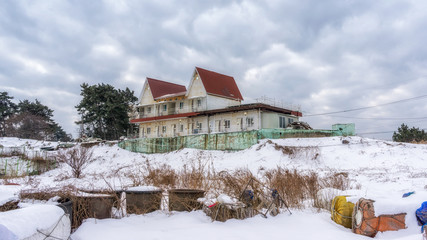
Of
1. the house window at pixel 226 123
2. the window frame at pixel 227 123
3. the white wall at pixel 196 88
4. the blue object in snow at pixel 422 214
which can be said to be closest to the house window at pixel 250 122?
the window frame at pixel 227 123

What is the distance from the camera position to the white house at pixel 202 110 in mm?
35406

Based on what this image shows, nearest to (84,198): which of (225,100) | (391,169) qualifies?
(391,169)

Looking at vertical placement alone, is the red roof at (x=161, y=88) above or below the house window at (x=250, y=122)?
above

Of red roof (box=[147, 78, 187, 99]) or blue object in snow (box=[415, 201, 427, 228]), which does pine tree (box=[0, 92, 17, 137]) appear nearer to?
red roof (box=[147, 78, 187, 99])

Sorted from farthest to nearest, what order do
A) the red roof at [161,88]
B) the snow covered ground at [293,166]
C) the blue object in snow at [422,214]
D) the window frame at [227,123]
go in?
the red roof at [161,88]
the window frame at [227,123]
the snow covered ground at [293,166]
the blue object in snow at [422,214]

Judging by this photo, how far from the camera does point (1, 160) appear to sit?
31141mm

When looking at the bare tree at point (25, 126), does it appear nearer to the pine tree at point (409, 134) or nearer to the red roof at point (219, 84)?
the red roof at point (219, 84)

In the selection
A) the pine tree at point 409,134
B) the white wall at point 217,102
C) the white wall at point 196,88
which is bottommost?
the pine tree at point 409,134

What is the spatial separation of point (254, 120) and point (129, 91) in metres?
31.5

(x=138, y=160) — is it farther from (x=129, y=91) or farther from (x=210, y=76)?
(x=129, y=91)

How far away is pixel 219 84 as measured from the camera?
42.9 meters

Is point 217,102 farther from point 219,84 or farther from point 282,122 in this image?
point 282,122

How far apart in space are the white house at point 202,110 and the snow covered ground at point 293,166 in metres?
7.90

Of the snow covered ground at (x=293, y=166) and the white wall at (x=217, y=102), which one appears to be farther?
the white wall at (x=217, y=102)
